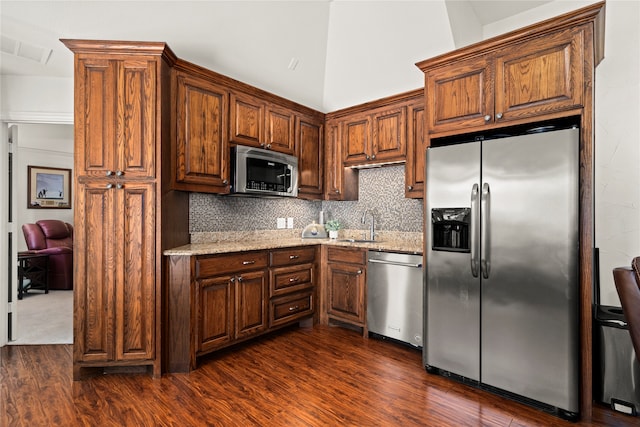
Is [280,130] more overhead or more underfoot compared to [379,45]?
more underfoot

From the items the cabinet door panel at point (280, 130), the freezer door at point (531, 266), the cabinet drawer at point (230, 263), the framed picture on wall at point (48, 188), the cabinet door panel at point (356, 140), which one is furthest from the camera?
the framed picture on wall at point (48, 188)

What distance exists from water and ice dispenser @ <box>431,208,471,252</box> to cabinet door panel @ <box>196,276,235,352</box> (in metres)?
1.71

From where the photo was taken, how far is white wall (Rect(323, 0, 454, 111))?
2.99 m

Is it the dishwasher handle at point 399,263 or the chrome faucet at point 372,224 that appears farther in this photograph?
the chrome faucet at point 372,224

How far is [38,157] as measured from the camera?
6.24 meters

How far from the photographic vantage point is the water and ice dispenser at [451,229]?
236 cm

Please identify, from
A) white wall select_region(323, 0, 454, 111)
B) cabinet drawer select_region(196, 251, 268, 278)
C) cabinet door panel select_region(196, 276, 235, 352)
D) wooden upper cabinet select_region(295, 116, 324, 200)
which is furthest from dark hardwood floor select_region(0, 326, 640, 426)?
white wall select_region(323, 0, 454, 111)

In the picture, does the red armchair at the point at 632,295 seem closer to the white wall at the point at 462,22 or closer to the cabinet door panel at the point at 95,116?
the white wall at the point at 462,22

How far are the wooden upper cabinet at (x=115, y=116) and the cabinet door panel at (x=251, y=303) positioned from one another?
3.90 ft

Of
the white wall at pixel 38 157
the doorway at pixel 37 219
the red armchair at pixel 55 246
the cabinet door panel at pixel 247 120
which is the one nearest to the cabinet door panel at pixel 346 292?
the cabinet door panel at pixel 247 120

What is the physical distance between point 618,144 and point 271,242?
305 cm

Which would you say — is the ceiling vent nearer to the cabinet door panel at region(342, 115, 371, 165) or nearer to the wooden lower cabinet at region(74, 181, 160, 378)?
the wooden lower cabinet at region(74, 181, 160, 378)

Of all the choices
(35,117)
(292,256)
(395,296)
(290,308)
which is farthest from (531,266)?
(35,117)

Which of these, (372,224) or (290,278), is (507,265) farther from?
(290,278)
